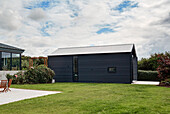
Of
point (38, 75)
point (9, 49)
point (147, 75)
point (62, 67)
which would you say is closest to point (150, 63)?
point (147, 75)

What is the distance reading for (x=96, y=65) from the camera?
17.3 metres

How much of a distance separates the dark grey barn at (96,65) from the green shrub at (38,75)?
223 centimetres

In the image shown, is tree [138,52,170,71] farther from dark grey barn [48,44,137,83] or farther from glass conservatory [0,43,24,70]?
glass conservatory [0,43,24,70]

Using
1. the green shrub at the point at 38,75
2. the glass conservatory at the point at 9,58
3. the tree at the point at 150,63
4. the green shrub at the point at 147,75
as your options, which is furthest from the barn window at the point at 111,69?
the glass conservatory at the point at 9,58

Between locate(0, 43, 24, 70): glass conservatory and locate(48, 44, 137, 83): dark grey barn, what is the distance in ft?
12.0

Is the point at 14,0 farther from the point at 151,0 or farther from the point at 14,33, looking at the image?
the point at 151,0

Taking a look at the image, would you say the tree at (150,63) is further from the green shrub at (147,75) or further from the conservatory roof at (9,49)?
the conservatory roof at (9,49)

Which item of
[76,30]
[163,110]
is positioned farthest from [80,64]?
[163,110]

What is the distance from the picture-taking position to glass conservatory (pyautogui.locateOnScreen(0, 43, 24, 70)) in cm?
1848

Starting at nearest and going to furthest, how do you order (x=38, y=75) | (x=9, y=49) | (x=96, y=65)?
1. (x=38, y=75)
2. (x=96, y=65)
3. (x=9, y=49)

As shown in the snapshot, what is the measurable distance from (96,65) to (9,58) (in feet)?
30.2

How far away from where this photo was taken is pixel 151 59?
2091 cm

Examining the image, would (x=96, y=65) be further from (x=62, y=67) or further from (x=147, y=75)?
(x=147, y=75)

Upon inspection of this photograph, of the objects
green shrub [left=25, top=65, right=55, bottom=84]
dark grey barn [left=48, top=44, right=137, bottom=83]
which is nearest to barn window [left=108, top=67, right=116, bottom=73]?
dark grey barn [left=48, top=44, right=137, bottom=83]
